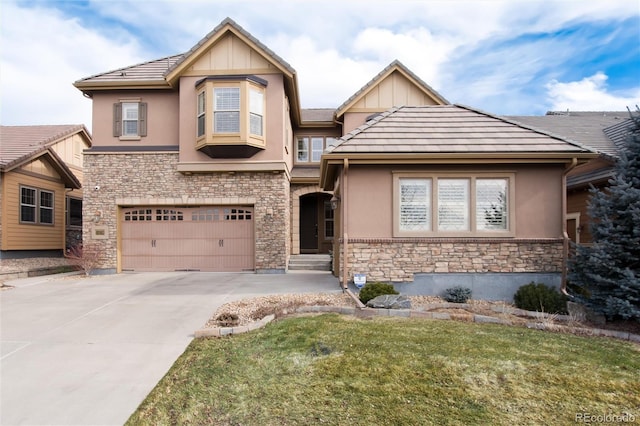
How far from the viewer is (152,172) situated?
1385cm

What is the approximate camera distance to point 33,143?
1703 centimetres

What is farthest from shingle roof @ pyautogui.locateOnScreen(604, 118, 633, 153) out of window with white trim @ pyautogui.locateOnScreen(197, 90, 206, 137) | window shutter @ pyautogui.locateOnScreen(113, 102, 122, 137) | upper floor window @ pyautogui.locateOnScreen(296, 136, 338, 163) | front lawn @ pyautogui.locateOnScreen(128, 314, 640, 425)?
window shutter @ pyautogui.locateOnScreen(113, 102, 122, 137)

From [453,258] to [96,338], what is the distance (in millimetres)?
7461

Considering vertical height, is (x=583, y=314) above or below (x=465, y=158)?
below

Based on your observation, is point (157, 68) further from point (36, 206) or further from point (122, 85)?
point (36, 206)

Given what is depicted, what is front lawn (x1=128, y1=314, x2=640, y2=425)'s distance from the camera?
141 inches

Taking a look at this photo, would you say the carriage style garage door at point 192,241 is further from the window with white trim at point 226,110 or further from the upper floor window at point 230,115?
the window with white trim at point 226,110

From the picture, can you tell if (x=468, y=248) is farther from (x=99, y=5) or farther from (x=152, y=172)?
(x=99, y=5)

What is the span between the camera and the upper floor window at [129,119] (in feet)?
46.1

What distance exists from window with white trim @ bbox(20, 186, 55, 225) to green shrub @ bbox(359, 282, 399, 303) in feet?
50.9

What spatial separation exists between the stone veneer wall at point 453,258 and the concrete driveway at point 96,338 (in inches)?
51.5

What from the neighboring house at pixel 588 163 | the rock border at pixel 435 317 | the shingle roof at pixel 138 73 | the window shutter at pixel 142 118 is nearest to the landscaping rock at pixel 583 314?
the rock border at pixel 435 317

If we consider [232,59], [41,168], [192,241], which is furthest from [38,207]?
[232,59]

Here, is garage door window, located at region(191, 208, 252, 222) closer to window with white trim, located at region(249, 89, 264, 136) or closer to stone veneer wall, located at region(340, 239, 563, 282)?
window with white trim, located at region(249, 89, 264, 136)
